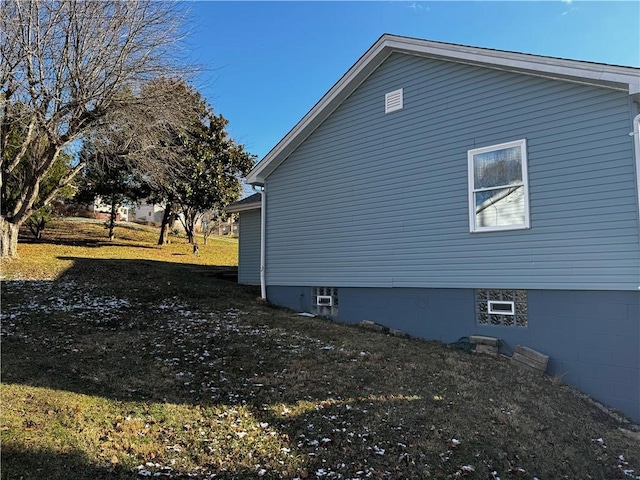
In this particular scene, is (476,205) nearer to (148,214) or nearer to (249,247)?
(249,247)

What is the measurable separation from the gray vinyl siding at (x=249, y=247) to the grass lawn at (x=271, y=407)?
552 centimetres

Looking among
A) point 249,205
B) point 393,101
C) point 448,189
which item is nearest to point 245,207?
point 249,205

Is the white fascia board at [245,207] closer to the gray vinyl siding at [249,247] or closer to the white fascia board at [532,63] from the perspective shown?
the gray vinyl siding at [249,247]

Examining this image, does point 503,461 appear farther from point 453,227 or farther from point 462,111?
point 462,111

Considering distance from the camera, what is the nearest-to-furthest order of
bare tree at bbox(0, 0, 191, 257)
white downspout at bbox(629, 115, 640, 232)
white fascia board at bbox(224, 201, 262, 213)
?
1. white downspout at bbox(629, 115, 640, 232)
2. bare tree at bbox(0, 0, 191, 257)
3. white fascia board at bbox(224, 201, 262, 213)

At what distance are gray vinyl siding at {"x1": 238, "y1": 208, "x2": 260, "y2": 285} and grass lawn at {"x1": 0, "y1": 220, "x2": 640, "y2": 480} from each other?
18.1 ft

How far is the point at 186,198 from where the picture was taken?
19.6m

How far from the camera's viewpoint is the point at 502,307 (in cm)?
707

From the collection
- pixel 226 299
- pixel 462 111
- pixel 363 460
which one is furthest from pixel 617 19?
pixel 226 299

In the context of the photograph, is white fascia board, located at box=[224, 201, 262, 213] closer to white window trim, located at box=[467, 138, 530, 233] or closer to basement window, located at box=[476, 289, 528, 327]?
white window trim, located at box=[467, 138, 530, 233]

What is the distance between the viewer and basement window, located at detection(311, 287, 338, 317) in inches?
380

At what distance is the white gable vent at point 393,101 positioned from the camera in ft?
28.1

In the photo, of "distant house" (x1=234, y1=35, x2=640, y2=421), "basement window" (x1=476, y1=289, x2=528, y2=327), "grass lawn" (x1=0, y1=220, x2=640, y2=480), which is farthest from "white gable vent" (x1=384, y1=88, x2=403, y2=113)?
"grass lawn" (x1=0, y1=220, x2=640, y2=480)

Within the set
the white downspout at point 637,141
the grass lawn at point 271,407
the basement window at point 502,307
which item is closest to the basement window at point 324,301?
the grass lawn at point 271,407
